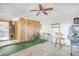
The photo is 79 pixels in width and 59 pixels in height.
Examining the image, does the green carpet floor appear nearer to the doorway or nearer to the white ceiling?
the doorway

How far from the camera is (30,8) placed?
223 cm

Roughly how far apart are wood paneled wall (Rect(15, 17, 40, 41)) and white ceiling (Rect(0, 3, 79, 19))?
3.1 inches

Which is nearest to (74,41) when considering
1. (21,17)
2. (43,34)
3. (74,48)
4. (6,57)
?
(74,48)

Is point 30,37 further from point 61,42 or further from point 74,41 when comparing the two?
point 74,41

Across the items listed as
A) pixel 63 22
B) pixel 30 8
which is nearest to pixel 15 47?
pixel 30 8

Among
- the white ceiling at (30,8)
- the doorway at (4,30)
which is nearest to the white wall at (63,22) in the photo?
the white ceiling at (30,8)

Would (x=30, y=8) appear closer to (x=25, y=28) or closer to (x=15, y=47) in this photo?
(x=25, y=28)

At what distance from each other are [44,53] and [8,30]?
587mm

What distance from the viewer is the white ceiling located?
7.26 ft

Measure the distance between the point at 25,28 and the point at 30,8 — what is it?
0.93 feet

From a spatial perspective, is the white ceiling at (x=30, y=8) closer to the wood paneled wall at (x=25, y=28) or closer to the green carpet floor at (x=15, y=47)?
the wood paneled wall at (x=25, y=28)

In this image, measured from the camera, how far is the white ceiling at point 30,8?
7.26 feet

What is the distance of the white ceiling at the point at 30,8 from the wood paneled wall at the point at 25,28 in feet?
0.26

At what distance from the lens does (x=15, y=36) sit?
222 centimetres
